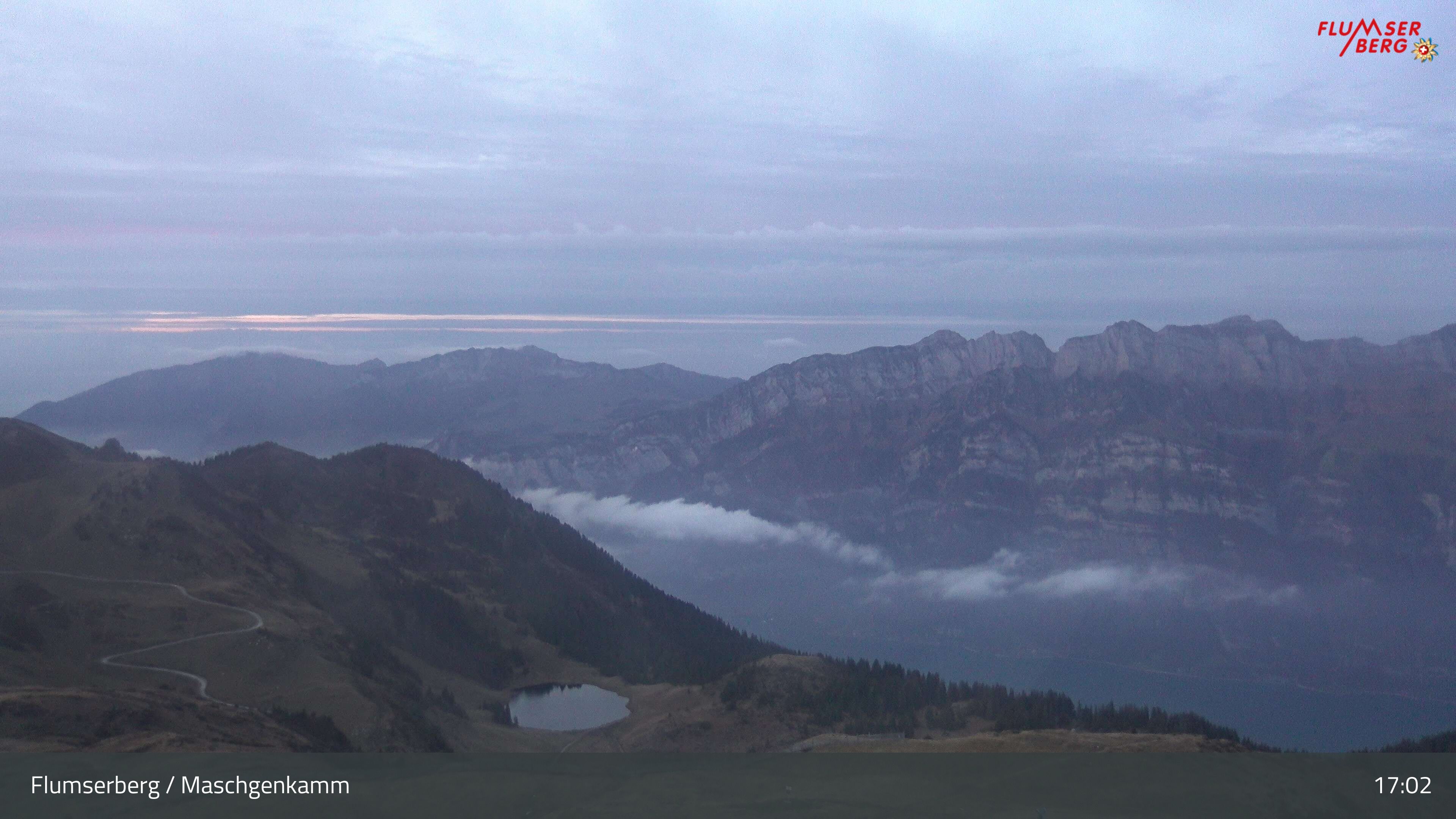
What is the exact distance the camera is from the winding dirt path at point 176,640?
68188mm

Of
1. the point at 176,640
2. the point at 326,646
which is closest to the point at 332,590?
the point at 326,646

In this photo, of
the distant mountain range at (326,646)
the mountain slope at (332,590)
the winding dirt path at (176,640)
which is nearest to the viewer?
the distant mountain range at (326,646)

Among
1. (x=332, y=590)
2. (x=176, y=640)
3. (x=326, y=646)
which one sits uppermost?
(x=332, y=590)

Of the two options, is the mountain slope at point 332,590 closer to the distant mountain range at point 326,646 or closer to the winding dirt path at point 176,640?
the distant mountain range at point 326,646

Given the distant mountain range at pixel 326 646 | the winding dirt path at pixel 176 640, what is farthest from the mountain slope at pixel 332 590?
the winding dirt path at pixel 176 640

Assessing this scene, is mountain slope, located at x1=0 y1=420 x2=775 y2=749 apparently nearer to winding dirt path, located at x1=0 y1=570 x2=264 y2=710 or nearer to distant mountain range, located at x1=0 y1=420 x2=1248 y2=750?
distant mountain range, located at x1=0 y1=420 x2=1248 y2=750

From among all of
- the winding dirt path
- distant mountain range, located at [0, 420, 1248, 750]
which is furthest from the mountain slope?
the winding dirt path

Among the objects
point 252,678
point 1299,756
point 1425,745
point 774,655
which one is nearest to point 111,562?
point 252,678

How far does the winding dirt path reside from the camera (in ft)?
224

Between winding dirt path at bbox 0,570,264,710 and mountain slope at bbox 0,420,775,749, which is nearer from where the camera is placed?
winding dirt path at bbox 0,570,264,710

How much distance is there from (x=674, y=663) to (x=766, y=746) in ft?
183

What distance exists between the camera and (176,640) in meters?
75.5

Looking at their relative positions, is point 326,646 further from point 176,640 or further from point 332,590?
point 332,590

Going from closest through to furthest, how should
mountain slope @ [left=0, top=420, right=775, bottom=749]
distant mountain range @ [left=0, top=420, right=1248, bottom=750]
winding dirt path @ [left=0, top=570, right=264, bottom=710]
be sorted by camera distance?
Result: distant mountain range @ [left=0, top=420, right=1248, bottom=750] < winding dirt path @ [left=0, top=570, right=264, bottom=710] < mountain slope @ [left=0, top=420, right=775, bottom=749]
